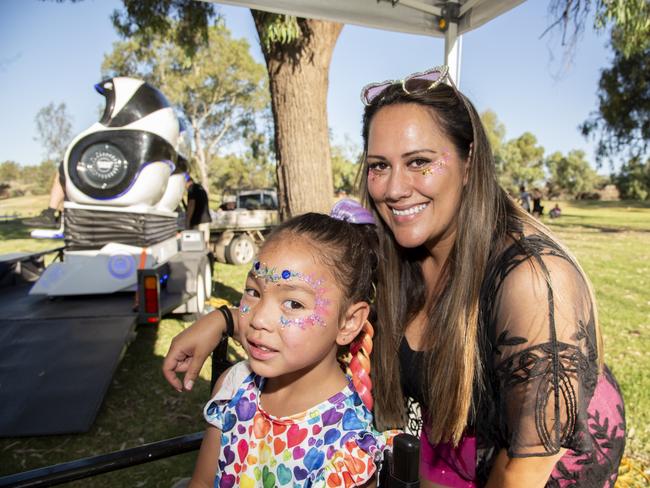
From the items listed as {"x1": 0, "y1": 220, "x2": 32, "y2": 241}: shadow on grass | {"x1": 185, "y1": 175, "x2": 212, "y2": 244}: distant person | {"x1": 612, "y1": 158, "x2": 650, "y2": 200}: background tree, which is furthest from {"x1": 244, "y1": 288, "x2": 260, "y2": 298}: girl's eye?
{"x1": 612, "y1": 158, "x2": 650, "y2": 200}: background tree

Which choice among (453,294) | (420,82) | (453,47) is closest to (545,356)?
(453,294)

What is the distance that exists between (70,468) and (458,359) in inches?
48.3

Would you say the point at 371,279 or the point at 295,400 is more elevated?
the point at 371,279

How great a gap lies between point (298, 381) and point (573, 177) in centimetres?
6649

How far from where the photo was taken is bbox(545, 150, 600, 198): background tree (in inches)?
2263

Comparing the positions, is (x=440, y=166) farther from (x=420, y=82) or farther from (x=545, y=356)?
(x=545, y=356)

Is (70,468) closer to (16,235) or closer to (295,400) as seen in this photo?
(295,400)

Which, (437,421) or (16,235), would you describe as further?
(16,235)

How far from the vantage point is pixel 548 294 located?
47.9 inches

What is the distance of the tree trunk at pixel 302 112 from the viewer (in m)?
4.95

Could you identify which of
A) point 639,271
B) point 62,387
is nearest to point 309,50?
point 62,387

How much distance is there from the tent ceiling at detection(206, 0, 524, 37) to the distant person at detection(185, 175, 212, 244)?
20.7 ft

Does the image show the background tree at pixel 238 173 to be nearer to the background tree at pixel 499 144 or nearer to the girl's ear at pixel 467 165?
the background tree at pixel 499 144

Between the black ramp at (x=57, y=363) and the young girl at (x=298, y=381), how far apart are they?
233cm
